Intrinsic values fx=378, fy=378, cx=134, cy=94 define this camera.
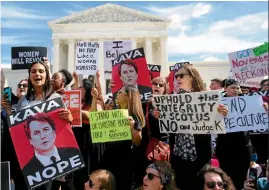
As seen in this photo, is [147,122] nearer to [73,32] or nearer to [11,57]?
[11,57]

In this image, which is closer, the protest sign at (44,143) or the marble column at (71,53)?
the protest sign at (44,143)

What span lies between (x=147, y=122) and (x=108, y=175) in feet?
3.07

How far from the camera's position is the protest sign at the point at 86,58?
27.0ft

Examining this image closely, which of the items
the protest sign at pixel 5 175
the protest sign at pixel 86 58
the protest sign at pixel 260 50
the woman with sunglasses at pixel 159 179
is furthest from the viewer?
the protest sign at pixel 86 58

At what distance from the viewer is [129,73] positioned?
18.5 feet

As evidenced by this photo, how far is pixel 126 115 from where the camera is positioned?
14.1 ft

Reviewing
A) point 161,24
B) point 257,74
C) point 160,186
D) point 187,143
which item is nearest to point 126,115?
point 187,143

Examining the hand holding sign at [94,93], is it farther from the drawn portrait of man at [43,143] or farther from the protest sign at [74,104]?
the drawn portrait of man at [43,143]

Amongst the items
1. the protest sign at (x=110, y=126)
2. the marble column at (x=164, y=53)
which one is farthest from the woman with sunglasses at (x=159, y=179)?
the marble column at (x=164, y=53)

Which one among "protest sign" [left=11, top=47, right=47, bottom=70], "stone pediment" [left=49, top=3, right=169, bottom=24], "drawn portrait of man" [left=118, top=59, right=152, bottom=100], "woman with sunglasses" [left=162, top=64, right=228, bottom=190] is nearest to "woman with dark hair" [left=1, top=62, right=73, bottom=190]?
"woman with sunglasses" [left=162, top=64, right=228, bottom=190]

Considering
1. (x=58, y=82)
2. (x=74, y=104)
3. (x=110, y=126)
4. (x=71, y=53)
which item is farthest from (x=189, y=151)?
(x=71, y=53)

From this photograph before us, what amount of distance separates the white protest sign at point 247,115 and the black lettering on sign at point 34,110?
88.1 inches

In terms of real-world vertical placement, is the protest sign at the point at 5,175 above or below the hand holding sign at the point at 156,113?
below

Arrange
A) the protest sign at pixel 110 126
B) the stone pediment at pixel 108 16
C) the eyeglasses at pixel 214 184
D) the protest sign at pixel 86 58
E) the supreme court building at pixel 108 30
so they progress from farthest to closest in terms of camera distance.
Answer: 1. the stone pediment at pixel 108 16
2. the supreme court building at pixel 108 30
3. the protest sign at pixel 86 58
4. the protest sign at pixel 110 126
5. the eyeglasses at pixel 214 184
